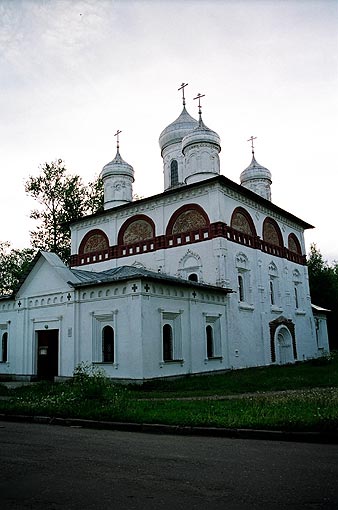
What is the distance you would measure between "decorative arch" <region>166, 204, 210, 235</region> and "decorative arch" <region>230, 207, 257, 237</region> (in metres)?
1.58

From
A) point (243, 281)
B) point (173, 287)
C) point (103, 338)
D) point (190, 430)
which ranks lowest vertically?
point (190, 430)

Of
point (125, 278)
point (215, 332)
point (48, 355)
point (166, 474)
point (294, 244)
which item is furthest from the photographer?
point (294, 244)

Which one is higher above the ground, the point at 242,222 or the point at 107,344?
the point at 242,222

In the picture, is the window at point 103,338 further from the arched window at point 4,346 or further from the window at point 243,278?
the window at point 243,278

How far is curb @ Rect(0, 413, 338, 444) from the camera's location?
738 centimetres

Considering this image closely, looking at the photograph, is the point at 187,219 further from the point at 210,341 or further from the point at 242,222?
the point at 210,341

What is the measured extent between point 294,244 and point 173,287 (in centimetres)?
1526

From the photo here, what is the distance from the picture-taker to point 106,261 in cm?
2697

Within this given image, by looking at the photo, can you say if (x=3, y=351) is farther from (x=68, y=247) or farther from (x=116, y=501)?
(x=116, y=501)

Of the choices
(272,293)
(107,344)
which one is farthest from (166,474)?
(272,293)

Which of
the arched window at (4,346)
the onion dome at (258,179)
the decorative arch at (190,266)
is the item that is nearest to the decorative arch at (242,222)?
the decorative arch at (190,266)

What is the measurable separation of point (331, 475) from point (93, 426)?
5.38 metres

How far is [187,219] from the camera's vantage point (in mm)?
23781

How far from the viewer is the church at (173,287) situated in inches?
699
